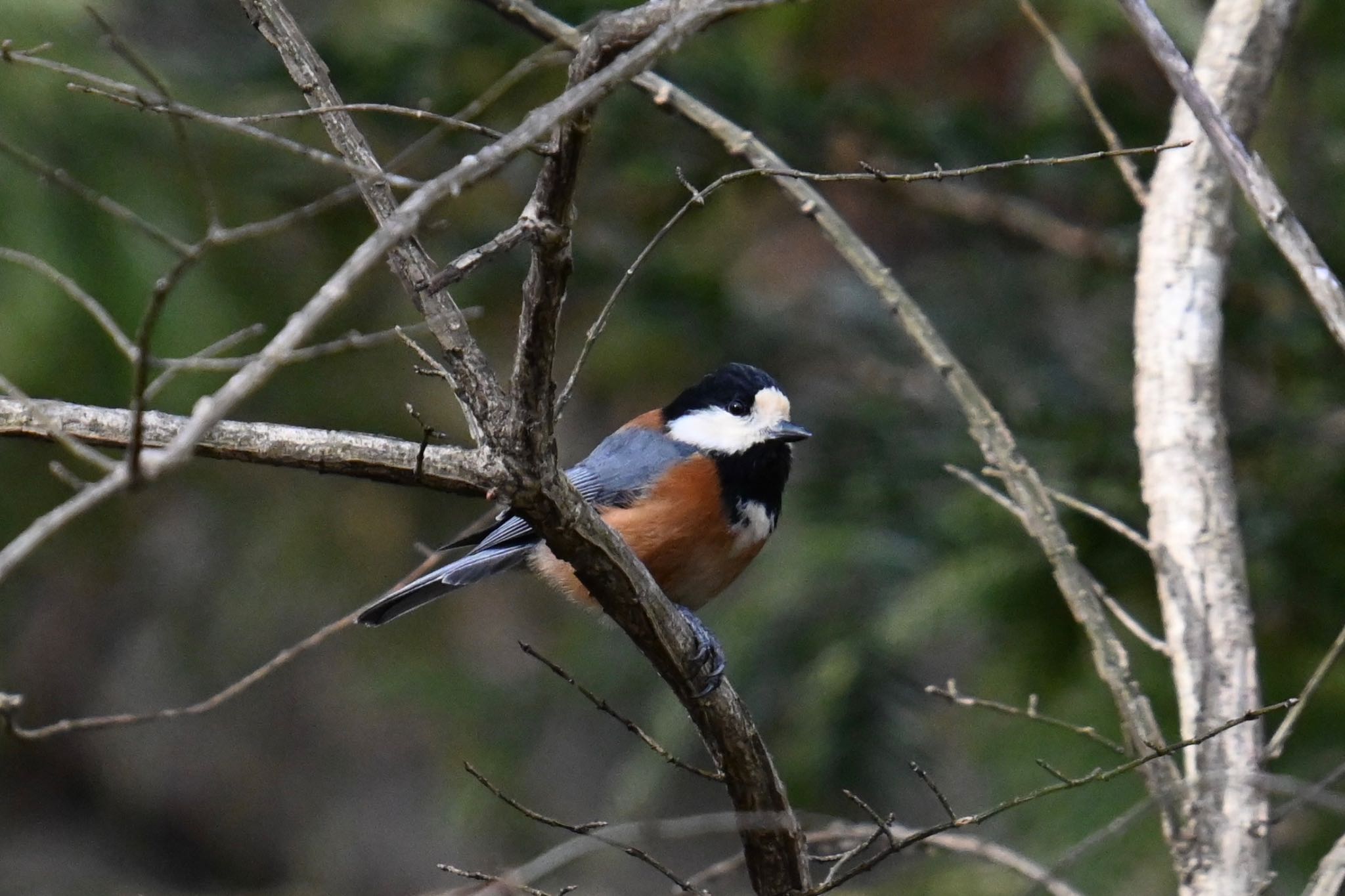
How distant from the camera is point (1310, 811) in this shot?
176 inches

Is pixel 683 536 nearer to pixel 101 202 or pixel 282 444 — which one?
pixel 282 444

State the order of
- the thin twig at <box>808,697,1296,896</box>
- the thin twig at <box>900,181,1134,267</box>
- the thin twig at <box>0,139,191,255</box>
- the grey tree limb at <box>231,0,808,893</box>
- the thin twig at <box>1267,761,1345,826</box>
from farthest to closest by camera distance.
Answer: the thin twig at <box>900,181,1134,267</box> → the thin twig at <box>808,697,1296,896</box> → the thin twig at <box>1267,761,1345,826</box> → the thin twig at <box>0,139,191,255</box> → the grey tree limb at <box>231,0,808,893</box>

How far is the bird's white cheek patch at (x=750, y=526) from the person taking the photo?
12.9ft

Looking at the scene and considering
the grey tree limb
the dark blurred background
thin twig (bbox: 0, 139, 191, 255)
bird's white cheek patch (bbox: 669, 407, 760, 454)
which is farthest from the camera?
the dark blurred background

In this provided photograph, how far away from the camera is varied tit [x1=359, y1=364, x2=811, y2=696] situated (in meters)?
3.85

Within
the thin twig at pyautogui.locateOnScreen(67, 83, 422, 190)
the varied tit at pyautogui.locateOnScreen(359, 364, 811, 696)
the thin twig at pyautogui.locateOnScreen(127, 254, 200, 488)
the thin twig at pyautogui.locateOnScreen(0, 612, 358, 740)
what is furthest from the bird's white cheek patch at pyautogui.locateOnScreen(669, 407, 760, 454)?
the thin twig at pyautogui.locateOnScreen(127, 254, 200, 488)

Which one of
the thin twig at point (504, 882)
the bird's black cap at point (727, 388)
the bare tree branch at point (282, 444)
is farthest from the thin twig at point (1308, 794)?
the bird's black cap at point (727, 388)

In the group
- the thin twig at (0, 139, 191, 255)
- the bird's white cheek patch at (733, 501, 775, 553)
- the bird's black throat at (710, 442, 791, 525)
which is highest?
the thin twig at (0, 139, 191, 255)

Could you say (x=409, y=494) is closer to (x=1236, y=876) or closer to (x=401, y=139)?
(x=401, y=139)

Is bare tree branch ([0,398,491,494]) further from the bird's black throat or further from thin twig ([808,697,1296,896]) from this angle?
the bird's black throat

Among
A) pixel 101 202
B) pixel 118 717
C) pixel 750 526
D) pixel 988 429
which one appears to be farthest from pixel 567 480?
pixel 750 526

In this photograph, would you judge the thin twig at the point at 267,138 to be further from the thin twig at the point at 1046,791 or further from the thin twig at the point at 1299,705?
the thin twig at the point at 1299,705

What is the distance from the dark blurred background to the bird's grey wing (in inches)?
36.3

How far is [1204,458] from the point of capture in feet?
10.5
